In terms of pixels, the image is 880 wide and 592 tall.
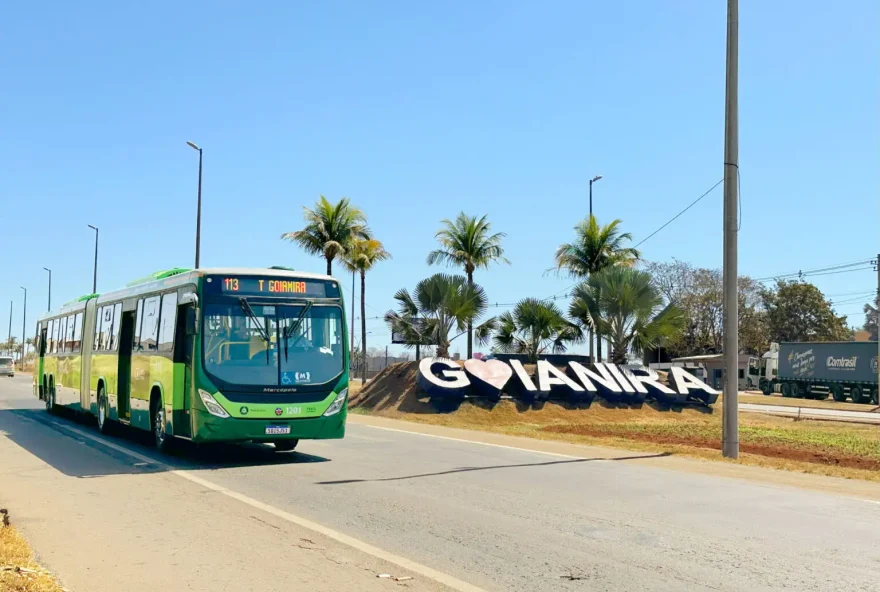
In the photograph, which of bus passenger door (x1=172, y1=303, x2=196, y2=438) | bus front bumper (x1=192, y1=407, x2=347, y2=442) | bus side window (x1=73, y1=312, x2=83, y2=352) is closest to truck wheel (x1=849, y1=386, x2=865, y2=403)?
bus side window (x1=73, y1=312, x2=83, y2=352)

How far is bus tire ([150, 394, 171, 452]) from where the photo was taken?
1620cm

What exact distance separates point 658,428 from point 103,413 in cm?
1457

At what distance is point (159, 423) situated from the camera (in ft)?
54.0

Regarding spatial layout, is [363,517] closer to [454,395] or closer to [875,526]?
[875,526]

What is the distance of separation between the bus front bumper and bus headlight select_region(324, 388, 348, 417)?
66 millimetres

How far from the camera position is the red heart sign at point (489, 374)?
29.0 meters

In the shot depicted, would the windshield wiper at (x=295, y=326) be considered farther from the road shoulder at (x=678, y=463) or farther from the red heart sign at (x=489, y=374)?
the red heart sign at (x=489, y=374)

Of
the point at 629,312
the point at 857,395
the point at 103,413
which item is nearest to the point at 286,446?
the point at 103,413

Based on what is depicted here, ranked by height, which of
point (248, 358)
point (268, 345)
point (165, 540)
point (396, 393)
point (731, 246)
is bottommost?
point (165, 540)

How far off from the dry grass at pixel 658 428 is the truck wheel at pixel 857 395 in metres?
23.3

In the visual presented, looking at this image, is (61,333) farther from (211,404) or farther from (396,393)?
(211,404)

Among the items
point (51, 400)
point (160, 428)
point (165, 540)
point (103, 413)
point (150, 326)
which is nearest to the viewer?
point (165, 540)

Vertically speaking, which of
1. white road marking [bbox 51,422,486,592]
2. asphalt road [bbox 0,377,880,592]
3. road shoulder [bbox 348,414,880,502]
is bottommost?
white road marking [bbox 51,422,486,592]

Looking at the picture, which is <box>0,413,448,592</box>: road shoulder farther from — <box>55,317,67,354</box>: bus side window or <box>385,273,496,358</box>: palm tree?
<box>385,273,496,358</box>: palm tree
